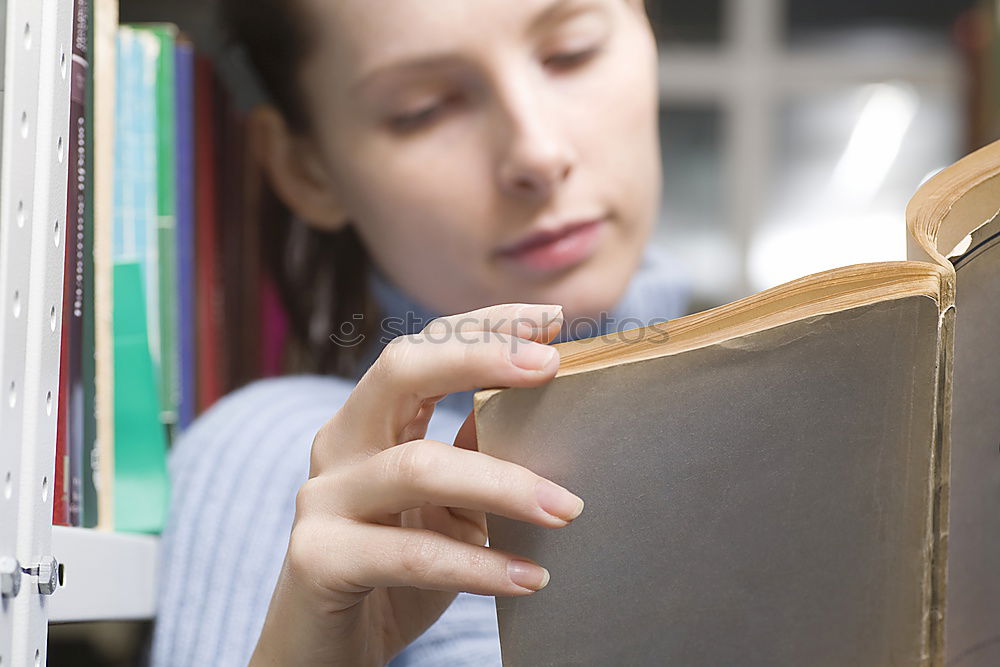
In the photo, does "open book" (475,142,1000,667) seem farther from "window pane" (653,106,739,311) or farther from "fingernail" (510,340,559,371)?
"window pane" (653,106,739,311)

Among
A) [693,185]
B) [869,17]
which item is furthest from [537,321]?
[869,17]

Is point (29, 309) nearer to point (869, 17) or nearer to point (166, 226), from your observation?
point (166, 226)

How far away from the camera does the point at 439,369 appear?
0.30 m

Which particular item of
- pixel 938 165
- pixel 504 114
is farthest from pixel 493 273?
pixel 938 165

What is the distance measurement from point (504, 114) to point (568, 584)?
0.30 meters

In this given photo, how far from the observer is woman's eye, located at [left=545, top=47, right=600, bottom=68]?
56 cm

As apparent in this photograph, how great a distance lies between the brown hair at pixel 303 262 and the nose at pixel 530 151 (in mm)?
180

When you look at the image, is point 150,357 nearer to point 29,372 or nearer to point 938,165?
point 29,372

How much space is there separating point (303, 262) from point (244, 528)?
11.0 inches

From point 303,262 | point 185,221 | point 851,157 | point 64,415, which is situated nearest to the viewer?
point 64,415

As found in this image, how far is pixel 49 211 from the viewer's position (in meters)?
0.32

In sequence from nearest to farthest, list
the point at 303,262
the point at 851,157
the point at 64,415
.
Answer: the point at 64,415
the point at 303,262
the point at 851,157

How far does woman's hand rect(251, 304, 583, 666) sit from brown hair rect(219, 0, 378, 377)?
329 millimetres

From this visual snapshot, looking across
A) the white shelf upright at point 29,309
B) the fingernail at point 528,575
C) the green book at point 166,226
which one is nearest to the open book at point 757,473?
the fingernail at point 528,575
